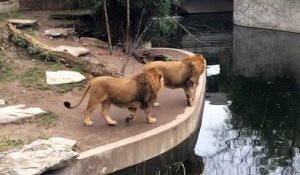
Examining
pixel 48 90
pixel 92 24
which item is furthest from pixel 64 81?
pixel 92 24

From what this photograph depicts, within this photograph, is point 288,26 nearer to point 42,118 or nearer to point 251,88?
point 251,88

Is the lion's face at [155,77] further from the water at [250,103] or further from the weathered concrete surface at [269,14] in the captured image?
the weathered concrete surface at [269,14]

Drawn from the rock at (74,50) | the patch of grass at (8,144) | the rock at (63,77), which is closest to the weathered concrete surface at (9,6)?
the rock at (74,50)

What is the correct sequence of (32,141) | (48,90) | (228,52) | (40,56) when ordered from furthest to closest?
(228,52) < (40,56) < (48,90) < (32,141)

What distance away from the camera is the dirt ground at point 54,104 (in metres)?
7.13

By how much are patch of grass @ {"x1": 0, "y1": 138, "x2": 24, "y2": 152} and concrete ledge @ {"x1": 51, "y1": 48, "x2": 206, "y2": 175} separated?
74 centimetres

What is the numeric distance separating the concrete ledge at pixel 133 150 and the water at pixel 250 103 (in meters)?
0.70

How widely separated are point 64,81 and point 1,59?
5.33ft

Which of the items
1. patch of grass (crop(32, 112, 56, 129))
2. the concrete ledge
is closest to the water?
the concrete ledge

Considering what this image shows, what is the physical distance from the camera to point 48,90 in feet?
29.3

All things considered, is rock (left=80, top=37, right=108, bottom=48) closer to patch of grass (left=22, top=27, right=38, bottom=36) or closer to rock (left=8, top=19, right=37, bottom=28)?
patch of grass (left=22, top=27, right=38, bottom=36)

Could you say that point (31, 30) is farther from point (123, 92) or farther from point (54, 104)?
point (123, 92)

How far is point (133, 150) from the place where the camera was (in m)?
7.02

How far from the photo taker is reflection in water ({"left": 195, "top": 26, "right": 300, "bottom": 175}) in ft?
26.5
